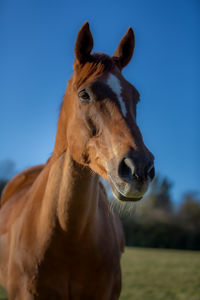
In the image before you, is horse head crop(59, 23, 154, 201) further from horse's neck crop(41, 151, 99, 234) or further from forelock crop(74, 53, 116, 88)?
horse's neck crop(41, 151, 99, 234)

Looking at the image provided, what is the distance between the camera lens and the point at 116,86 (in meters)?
2.14

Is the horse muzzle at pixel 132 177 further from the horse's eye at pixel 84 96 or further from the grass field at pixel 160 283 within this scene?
the grass field at pixel 160 283

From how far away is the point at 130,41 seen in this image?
2.84m

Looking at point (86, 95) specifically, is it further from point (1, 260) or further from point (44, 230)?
point (1, 260)

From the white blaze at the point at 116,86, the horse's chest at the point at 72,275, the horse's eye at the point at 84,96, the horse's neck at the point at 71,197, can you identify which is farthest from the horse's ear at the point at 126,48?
the horse's chest at the point at 72,275

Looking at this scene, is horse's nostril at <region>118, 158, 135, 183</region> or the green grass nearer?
horse's nostril at <region>118, 158, 135, 183</region>

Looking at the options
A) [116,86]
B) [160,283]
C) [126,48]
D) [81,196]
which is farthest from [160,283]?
[116,86]

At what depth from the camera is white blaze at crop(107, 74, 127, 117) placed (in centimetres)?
204

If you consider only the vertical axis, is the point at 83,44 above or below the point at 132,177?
above

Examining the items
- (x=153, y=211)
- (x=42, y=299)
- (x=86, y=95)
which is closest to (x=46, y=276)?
(x=42, y=299)

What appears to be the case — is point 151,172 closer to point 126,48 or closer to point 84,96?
point 84,96

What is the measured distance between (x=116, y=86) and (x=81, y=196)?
104 cm

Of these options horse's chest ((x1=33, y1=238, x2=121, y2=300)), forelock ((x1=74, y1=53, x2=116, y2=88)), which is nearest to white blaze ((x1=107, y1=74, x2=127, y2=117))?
forelock ((x1=74, y1=53, x2=116, y2=88))

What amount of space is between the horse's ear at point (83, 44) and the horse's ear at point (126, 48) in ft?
1.34
